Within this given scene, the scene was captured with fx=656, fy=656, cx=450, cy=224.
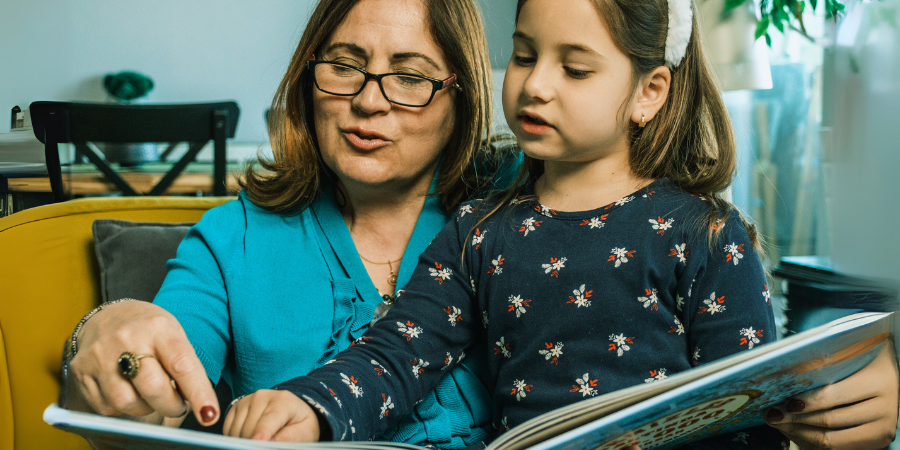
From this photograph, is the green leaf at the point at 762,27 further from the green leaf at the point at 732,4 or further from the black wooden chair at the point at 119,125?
the black wooden chair at the point at 119,125

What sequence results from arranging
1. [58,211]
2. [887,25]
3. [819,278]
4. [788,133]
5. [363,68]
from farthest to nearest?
1. [788,133]
2. [887,25]
3. [819,278]
4. [58,211]
5. [363,68]

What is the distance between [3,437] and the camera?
3.98ft

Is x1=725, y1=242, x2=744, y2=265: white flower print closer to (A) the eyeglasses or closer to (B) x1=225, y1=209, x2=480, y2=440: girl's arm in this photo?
(B) x1=225, y1=209, x2=480, y2=440: girl's arm

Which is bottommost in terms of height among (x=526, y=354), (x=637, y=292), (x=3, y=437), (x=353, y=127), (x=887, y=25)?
(x=3, y=437)

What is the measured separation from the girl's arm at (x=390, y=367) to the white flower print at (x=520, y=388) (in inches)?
4.8

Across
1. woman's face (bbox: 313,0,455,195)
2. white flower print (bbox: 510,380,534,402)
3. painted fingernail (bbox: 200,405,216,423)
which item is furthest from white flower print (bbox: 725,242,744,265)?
painted fingernail (bbox: 200,405,216,423)

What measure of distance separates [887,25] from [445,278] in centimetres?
225

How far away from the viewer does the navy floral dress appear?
855mm

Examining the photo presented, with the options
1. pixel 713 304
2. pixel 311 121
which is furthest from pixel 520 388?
pixel 311 121

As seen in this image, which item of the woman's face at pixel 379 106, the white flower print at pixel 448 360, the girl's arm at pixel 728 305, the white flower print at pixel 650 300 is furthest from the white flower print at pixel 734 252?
the woman's face at pixel 379 106

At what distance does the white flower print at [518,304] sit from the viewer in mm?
954

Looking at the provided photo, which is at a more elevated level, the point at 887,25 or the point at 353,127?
the point at 887,25

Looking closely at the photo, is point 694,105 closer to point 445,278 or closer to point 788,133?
point 445,278

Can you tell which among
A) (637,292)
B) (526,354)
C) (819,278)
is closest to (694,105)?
(637,292)
